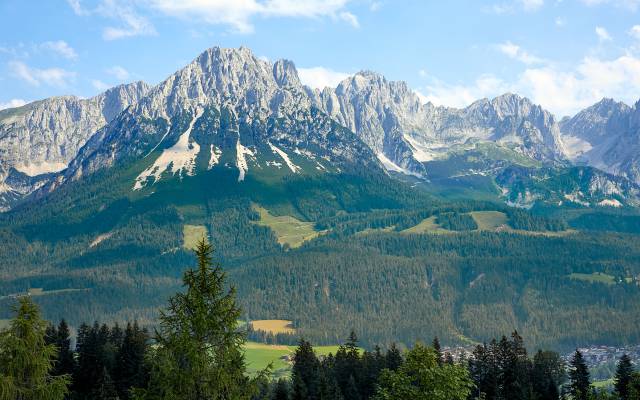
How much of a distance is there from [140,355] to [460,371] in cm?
7465

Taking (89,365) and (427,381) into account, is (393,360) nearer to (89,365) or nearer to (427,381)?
(89,365)

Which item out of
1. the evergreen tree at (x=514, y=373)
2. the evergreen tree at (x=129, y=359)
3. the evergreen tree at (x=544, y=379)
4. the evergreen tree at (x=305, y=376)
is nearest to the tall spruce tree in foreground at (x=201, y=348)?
the evergreen tree at (x=305, y=376)

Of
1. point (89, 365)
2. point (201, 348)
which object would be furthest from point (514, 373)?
point (201, 348)

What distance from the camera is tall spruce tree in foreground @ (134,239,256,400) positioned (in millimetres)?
41531

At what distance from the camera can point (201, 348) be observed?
42250 mm

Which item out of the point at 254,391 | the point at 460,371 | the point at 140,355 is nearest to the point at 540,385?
the point at 140,355

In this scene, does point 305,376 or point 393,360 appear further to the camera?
point 393,360

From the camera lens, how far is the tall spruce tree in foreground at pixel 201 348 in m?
41.5

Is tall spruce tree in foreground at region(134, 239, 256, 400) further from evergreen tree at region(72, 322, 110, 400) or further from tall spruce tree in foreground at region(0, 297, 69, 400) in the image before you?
evergreen tree at region(72, 322, 110, 400)

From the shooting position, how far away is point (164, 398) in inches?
1623

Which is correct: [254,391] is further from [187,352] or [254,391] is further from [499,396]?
[499,396]

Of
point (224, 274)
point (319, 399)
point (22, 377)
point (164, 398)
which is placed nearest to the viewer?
point (164, 398)

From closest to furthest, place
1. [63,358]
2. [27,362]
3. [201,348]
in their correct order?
[201,348], [27,362], [63,358]

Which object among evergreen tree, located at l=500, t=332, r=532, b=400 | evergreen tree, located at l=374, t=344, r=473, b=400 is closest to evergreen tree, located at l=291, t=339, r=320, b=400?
evergreen tree, located at l=500, t=332, r=532, b=400
